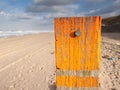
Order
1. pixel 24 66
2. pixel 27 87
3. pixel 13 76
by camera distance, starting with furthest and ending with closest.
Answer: pixel 24 66 → pixel 13 76 → pixel 27 87

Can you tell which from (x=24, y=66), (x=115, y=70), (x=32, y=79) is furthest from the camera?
(x=24, y=66)

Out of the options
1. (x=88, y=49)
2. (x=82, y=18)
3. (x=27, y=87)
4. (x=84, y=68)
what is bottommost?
(x=27, y=87)

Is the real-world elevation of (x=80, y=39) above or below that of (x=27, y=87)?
above

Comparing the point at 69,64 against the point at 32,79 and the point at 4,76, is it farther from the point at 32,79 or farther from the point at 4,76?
the point at 4,76

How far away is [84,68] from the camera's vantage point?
3.93 m

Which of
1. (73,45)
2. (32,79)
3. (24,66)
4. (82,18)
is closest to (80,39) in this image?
(73,45)

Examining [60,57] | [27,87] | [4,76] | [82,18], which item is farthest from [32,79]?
[82,18]

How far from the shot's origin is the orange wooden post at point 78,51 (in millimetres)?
3744

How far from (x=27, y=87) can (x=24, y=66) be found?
269cm

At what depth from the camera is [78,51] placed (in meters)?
3.85

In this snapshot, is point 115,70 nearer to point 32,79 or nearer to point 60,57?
point 32,79

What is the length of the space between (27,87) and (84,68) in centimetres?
263

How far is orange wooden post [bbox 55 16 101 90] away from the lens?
3.74m

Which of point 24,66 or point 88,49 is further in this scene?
point 24,66
